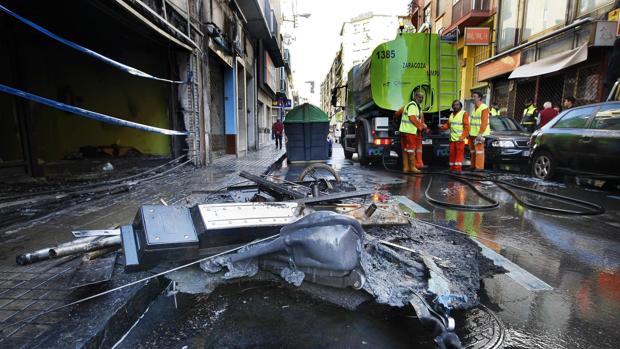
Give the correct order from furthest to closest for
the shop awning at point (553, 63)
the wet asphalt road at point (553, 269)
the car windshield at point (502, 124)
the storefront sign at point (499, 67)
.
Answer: the storefront sign at point (499, 67) < the shop awning at point (553, 63) < the car windshield at point (502, 124) < the wet asphalt road at point (553, 269)

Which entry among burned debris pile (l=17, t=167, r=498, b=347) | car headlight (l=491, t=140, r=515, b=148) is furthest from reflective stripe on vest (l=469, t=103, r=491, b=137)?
burned debris pile (l=17, t=167, r=498, b=347)

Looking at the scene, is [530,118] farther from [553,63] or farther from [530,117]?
[553,63]

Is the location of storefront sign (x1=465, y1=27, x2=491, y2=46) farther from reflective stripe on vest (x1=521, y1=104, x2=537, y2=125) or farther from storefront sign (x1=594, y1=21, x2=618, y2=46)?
storefront sign (x1=594, y1=21, x2=618, y2=46)

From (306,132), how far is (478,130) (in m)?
5.26

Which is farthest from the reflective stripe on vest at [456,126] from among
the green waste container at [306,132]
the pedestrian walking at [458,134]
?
the green waste container at [306,132]

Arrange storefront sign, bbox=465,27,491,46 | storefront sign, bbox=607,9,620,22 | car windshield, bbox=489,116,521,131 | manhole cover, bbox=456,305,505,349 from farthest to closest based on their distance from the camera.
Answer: storefront sign, bbox=465,27,491,46, storefront sign, bbox=607,9,620,22, car windshield, bbox=489,116,521,131, manhole cover, bbox=456,305,505,349

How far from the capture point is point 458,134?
9.20 metres

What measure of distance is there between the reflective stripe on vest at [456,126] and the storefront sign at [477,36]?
1312 cm

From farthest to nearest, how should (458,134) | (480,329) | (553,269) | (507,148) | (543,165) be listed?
(507,148)
(458,134)
(543,165)
(553,269)
(480,329)

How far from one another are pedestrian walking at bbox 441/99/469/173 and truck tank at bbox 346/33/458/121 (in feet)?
4.21

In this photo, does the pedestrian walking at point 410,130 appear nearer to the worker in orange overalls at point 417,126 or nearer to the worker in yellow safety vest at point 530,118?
the worker in orange overalls at point 417,126

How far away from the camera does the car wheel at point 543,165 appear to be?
25.9 feet

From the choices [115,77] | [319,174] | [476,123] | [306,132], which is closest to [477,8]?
[476,123]

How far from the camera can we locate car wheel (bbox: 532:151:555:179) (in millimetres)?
7883
